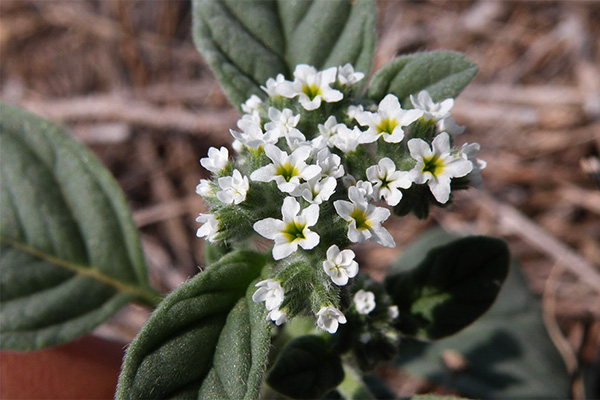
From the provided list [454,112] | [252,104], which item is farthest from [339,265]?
[454,112]

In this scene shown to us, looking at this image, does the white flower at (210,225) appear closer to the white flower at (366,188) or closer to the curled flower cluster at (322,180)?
the curled flower cluster at (322,180)

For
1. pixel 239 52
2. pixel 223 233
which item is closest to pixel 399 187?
pixel 223 233

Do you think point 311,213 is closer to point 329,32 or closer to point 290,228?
point 290,228

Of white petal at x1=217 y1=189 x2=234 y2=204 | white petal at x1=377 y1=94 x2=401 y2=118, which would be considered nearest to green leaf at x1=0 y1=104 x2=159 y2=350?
white petal at x1=217 y1=189 x2=234 y2=204

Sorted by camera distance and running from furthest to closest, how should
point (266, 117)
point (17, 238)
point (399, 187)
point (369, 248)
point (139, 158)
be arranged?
1. point (139, 158)
2. point (369, 248)
3. point (17, 238)
4. point (266, 117)
5. point (399, 187)

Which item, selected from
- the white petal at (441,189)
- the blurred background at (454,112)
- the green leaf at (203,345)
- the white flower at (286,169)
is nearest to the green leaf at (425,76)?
the white petal at (441,189)

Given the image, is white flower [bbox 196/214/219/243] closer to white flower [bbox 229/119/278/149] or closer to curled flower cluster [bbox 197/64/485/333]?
curled flower cluster [bbox 197/64/485/333]

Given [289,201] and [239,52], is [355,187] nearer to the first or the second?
[289,201]
